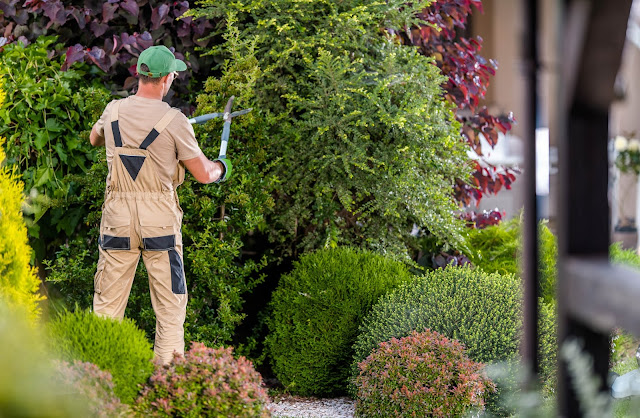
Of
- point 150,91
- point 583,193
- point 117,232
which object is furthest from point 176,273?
point 583,193

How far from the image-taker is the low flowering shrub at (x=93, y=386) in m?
2.68

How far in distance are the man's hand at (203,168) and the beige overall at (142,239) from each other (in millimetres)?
165

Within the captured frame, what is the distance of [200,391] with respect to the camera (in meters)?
3.04

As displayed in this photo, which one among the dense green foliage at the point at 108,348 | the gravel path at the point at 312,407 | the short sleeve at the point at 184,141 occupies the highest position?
the short sleeve at the point at 184,141

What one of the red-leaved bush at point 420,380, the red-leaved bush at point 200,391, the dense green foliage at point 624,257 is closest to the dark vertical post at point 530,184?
the red-leaved bush at point 200,391

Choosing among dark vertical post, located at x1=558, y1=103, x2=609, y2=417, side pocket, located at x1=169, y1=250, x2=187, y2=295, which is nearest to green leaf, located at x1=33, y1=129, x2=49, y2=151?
side pocket, located at x1=169, y1=250, x2=187, y2=295

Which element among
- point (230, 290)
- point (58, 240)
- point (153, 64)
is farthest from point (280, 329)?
point (153, 64)

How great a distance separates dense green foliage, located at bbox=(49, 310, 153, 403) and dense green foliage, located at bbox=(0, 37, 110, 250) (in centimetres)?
183

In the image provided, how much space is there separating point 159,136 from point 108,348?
4.30 feet

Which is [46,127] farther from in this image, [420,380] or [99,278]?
[420,380]

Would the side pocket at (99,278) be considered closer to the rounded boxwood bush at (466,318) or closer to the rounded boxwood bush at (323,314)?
the rounded boxwood bush at (323,314)

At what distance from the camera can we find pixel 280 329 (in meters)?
5.09

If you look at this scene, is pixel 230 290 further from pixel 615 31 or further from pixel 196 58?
pixel 615 31

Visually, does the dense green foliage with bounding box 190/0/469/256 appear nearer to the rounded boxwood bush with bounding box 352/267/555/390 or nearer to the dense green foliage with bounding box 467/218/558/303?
the dense green foliage with bounding box 467/218/558/303
